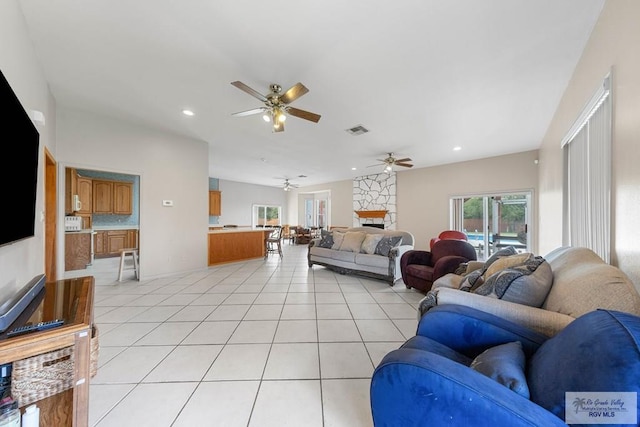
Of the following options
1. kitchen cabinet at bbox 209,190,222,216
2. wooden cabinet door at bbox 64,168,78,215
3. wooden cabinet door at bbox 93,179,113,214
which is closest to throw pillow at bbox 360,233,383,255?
kitchen cabinet at bbox 209,190,222,216

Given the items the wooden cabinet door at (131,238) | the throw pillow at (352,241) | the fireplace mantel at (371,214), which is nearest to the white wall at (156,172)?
the throw pillow at (352,241)

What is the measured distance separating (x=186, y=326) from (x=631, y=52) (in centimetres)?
395

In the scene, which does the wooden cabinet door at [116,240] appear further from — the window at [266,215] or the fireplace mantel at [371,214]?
the fireplace mantel at [371,214]

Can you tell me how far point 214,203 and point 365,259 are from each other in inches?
245

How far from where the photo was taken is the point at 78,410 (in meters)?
1.12

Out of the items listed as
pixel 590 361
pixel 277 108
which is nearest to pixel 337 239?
pixel 277 108

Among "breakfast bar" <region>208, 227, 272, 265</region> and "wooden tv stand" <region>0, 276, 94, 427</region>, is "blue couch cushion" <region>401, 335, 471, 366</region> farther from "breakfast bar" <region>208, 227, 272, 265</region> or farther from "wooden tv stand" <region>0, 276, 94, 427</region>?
"breakfast bar" <region>208, 227, 272, 265</region>

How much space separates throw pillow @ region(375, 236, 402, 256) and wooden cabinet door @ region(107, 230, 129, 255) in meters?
6.88

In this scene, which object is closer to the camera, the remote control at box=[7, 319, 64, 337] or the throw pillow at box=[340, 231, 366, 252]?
the remote control at box=[7, 319, 64, 337]

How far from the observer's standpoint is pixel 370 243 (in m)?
4.42

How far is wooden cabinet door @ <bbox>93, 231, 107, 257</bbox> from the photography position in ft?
20.3

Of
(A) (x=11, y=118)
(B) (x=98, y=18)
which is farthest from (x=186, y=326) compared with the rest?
(B) (x=98, y=18)

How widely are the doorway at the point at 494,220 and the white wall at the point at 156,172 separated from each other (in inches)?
248

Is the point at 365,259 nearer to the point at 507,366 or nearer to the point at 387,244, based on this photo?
the point at 387,244
